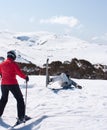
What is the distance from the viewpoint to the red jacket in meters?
8.74

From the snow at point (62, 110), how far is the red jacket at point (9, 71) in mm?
964

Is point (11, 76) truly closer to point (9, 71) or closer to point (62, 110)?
point (9, 71)

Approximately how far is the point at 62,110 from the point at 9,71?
1752mm

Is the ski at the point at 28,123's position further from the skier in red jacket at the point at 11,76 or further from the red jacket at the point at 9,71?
A: the red jacket at the point at 9,71

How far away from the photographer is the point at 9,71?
8.75 metres

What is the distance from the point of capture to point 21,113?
888 centimetres

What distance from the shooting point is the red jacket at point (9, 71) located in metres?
8.74

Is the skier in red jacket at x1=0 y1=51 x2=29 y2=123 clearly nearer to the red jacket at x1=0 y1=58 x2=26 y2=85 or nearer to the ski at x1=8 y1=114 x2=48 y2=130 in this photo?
the red jacket at x1=0 y1=58 x2=26 y2=85

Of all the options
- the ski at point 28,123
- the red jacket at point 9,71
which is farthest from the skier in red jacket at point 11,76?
the ski at point 28,123

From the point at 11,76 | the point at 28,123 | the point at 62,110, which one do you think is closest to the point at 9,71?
the point at 11,76

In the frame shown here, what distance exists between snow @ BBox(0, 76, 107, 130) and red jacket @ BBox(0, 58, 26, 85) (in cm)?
96

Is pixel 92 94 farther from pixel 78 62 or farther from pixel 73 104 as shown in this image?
pixel 78 62

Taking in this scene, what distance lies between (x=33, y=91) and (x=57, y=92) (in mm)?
869

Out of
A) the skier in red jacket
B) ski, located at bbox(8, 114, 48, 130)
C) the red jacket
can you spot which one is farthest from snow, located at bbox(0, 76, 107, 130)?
the red jacket
